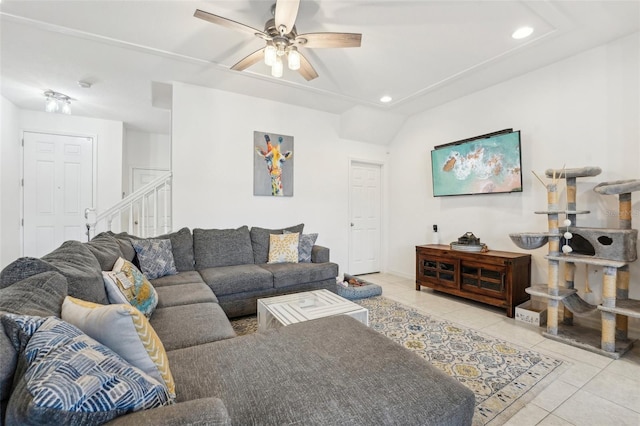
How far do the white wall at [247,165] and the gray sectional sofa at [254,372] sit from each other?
6.10 ft

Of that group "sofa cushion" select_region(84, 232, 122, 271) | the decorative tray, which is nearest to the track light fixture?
"sofa cushion" select_region(84, 232, 122, 271)

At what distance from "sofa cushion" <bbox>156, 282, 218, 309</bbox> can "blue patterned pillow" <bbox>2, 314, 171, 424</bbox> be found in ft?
4.56

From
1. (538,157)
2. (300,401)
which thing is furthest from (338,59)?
(300,401)

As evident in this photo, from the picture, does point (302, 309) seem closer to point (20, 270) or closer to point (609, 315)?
point (20, 270)

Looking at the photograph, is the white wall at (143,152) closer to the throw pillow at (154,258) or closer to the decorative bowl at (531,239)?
the throw pillow at (154,258)

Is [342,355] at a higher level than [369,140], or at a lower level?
lower

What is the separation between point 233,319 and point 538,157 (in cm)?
379

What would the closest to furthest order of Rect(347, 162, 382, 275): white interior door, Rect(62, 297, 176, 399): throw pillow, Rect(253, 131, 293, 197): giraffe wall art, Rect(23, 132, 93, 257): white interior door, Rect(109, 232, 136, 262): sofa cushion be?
Rect(62, 297, 176, 399): throw pillow, Rect(109, 232, 136, 262): sofa cushion, Rect(253, 131, 293, 197): giraffe wall art, Rect(23, 132, 93, 257): white interior door, Rect(347, 162, 382, 275): white interior door

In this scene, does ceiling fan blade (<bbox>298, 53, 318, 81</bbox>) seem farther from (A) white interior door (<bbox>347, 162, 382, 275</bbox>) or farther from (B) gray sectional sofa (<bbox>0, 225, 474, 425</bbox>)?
(A) white interior door (<bbox>347, 162, 382, 275</bbox>)

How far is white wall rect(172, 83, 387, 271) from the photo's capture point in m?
3.55

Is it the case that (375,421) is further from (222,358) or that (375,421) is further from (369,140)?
(369,140)

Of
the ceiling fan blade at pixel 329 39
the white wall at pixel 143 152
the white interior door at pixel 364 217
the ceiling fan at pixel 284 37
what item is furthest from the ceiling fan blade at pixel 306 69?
the white wall at pixel 143 152

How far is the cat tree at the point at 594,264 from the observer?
219cm

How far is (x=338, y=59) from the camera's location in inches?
115
